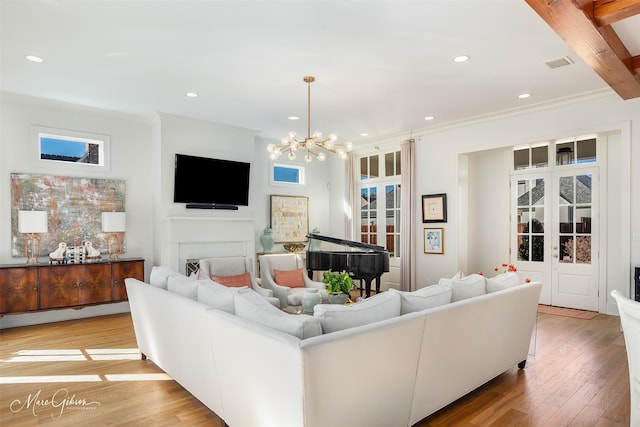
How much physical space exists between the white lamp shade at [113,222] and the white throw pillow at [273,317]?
3912 millimetres

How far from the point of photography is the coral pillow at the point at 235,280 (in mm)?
4992

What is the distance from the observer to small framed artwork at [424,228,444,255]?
6.68 meters

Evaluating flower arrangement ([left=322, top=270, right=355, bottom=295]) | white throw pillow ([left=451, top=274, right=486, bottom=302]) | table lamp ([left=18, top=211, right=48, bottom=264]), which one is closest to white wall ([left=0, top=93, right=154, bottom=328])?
table lamp ([left=18, top=211, right=48, bottom=264])

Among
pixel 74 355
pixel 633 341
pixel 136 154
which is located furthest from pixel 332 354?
pixel 136 154

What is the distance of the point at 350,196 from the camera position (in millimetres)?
8219

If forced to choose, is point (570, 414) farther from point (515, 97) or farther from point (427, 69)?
point (515, 97)

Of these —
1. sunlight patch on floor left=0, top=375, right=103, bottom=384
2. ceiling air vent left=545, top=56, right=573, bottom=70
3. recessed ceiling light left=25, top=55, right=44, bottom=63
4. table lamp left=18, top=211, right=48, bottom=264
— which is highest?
recessed ceiling light left=25, top=55, right=44, bottom=63

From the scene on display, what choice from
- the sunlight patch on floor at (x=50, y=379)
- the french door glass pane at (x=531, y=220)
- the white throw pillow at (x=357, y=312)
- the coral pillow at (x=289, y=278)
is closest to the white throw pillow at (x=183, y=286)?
the sunlight patch on floor at (x=50, y=379)

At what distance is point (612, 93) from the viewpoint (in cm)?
493

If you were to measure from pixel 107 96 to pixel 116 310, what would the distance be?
10.3 ft

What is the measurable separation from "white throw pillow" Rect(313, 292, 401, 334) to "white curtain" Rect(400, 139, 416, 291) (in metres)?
4.66

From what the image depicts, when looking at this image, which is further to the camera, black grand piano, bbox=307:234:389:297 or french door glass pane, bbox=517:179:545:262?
french door glass pane, bbox=517:179:545:262

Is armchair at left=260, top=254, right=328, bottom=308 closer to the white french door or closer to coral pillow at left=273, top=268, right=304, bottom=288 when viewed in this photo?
coral pillow at left=273, top=268, right=304, bottom=288

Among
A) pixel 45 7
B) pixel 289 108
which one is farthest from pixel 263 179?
pixel 45 7
